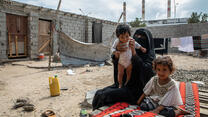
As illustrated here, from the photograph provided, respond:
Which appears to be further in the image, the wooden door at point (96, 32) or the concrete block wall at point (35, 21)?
the wooden door at point (96, 32)

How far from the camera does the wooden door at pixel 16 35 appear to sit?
799 centimetres

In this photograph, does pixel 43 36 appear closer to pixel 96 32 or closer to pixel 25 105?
pixel 96 32

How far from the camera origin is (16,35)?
27.1 feet

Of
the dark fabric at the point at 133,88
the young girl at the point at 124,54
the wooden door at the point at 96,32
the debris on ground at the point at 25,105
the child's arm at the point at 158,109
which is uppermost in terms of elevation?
the wooden door at the point at 96,32

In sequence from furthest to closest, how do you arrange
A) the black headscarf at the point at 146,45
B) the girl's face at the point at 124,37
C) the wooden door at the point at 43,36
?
the wooden door at the point at 43,36
the black headscarf at the point at 146,45
the girl's face at the point at 124,37

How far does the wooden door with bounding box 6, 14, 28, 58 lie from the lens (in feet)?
26.2

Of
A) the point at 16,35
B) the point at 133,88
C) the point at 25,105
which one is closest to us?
the point at 133,88

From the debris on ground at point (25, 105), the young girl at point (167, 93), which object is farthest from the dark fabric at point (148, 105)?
the debris on ground at point (25, 105)

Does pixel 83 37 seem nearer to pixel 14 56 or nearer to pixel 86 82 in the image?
pixel 14 56

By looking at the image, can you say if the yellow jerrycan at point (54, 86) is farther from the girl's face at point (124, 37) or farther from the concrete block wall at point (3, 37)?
the concrete block wall at point (3, 37)

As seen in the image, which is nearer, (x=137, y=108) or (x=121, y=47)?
(x=137, y=108)

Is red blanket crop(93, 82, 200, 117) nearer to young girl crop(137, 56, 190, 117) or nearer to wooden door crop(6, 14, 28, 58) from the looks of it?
young girl crop(137, 56, 190, 117)

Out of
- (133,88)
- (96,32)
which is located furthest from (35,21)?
(133,88)

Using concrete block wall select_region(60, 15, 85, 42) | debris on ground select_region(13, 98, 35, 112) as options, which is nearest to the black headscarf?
debris on ground select_region(13, 98, 35, 112)
